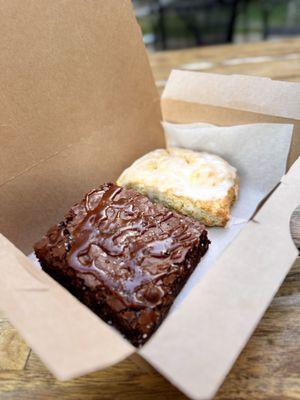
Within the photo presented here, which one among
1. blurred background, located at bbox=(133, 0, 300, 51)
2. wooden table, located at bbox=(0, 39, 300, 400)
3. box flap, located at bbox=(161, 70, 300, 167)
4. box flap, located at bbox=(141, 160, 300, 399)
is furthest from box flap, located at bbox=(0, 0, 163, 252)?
blurred background, located at bbox=(133, 0, 300, 51)

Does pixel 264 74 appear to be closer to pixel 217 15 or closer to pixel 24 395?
pixel 217 15

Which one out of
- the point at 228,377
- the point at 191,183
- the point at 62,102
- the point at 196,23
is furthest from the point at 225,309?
the point at 196,23

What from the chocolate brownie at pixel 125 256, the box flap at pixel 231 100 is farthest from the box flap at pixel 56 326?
the box flap at pixel 231 100

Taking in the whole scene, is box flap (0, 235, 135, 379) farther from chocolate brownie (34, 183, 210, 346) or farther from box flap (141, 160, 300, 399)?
chocolate brownie (34, 183, 210, 346)

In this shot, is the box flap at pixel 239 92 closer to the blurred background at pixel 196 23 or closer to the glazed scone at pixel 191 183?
the glazed scone at pixel 191 183

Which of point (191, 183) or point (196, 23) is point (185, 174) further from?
point (196, 23)
